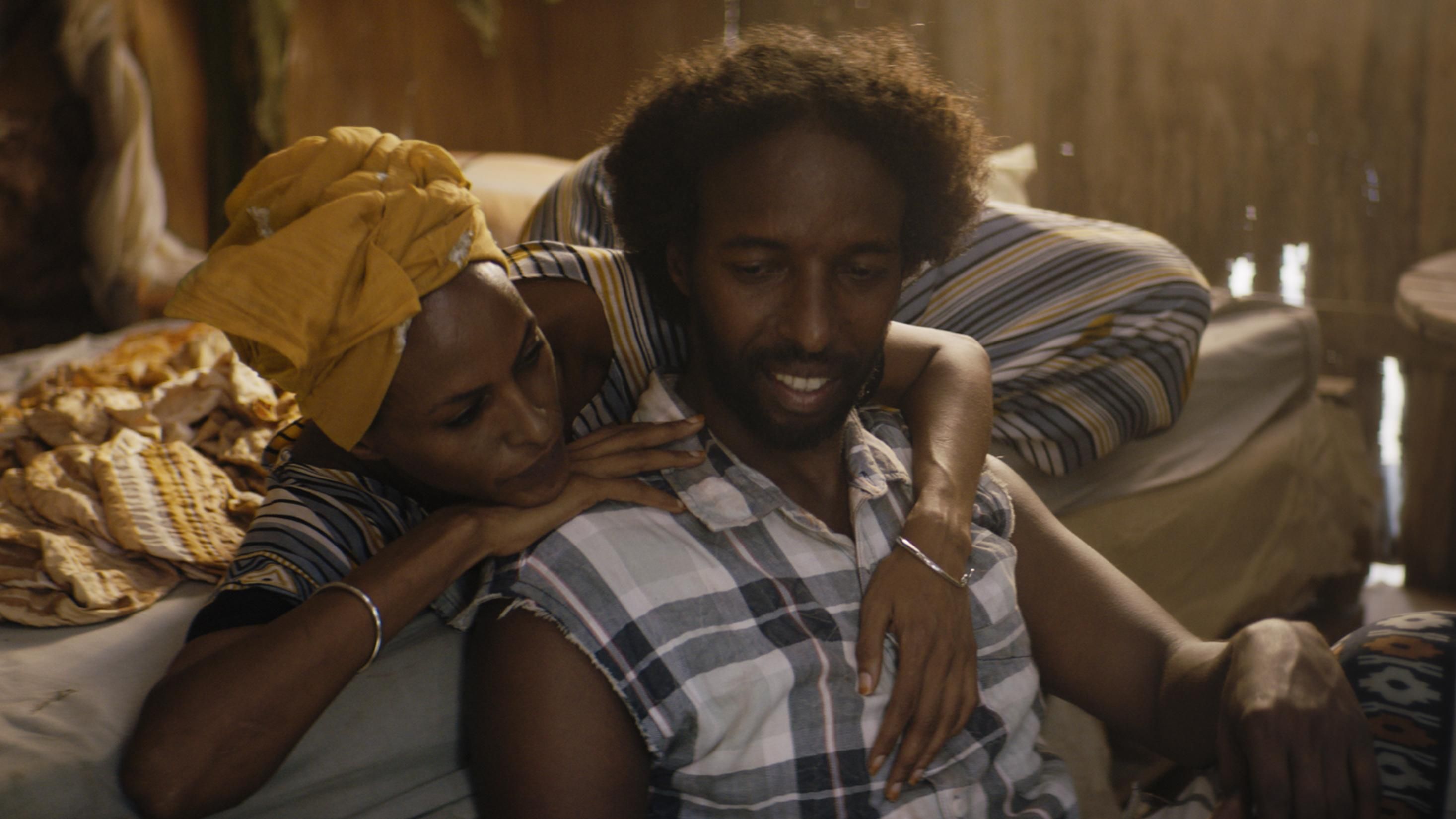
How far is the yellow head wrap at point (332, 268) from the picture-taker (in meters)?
1.02

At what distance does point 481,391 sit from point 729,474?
0.85 feet

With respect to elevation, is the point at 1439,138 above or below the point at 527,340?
below

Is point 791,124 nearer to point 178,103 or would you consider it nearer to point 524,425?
point 524,425

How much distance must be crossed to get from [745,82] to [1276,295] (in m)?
2.53

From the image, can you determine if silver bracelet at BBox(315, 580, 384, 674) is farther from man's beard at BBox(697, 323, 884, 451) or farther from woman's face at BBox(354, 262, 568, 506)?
man's beard at BBox(697, 323, 884, 451)

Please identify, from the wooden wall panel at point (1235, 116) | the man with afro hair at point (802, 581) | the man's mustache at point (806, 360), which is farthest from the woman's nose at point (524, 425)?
the wooden wall panel at point (1235, 116)

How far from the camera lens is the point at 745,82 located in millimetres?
1195

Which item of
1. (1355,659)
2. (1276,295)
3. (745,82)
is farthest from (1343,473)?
(745,82)

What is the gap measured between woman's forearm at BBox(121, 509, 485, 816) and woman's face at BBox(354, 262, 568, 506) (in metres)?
0.13

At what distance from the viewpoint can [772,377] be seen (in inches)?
46.2

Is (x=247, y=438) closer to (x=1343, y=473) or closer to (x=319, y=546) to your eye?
(x=319, y=546)

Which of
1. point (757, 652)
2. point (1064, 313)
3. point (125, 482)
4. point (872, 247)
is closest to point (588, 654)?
point (757, 652)

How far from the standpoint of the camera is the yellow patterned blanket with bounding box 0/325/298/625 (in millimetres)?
1306

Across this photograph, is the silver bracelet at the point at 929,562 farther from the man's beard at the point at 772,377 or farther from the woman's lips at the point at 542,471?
→ the woman's lips at the point at 542,471
